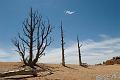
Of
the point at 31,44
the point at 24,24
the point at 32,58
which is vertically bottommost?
the point at 32,58

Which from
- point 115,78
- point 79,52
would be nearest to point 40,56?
point 79,52

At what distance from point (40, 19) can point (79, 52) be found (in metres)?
12.8

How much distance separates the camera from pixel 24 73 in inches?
834

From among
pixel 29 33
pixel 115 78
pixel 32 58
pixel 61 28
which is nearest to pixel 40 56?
pixel 32 58

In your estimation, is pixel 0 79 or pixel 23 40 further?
pixel 23 40

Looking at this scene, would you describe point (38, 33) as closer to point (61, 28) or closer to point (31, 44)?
point (31, 44)

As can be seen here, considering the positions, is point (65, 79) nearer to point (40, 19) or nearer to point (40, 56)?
point (40, 56)

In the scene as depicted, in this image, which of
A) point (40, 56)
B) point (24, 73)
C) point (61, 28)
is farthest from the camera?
point (61, 28)

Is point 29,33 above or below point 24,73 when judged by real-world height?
above

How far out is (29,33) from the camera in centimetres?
3381

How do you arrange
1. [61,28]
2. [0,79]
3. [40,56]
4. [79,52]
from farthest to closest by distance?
[79,52]
[61,28]
[40,56]
[0,79]

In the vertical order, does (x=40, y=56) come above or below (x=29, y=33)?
below

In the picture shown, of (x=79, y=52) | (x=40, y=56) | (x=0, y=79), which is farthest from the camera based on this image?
(x=79, y=52)

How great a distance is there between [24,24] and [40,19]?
8.00 ft
